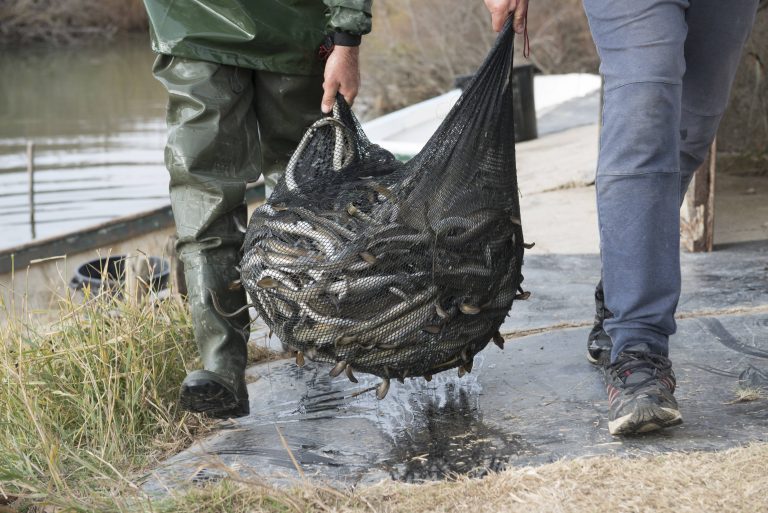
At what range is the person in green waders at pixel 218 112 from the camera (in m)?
3.08

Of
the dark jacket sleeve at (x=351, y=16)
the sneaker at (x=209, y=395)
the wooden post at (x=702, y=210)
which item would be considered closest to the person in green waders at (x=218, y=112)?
the dark jacket sleeve at (x=351, y=16)

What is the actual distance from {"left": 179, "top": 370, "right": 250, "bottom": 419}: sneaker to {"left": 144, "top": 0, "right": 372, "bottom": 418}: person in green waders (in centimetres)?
11

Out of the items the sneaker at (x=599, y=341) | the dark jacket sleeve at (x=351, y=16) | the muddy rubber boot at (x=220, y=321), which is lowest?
the sneaker at (x=599, y=341)

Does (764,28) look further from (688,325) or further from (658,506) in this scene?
(658,506)

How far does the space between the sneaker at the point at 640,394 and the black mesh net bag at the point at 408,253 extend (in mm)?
359

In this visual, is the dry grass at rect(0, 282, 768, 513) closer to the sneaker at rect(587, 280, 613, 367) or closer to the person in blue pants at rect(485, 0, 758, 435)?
the person in blue pants at rect(485, 0, 758, 435)

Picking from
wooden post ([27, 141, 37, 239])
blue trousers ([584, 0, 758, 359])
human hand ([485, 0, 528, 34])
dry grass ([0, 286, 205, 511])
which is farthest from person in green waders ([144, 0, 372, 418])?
wooden post ([27, 141, 37, 239])

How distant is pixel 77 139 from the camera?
1888 centimetres

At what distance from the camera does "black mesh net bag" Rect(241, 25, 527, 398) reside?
2.55 metres

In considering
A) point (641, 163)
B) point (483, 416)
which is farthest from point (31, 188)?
point (641, 163)

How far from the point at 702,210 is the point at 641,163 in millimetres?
2187

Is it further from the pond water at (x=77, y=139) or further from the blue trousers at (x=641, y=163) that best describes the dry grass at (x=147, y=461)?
the pond water at (x=77, y=139)

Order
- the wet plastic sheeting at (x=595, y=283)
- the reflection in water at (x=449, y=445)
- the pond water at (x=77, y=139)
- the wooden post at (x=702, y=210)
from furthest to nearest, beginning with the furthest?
the pond water at (x=77, y=139) < the wooden post at (x=702, y=210) < the wet plastic sheeting at (x=595, y=283) < the reflection in water at (x=449, y=445)

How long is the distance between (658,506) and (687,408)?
25.8 inches
